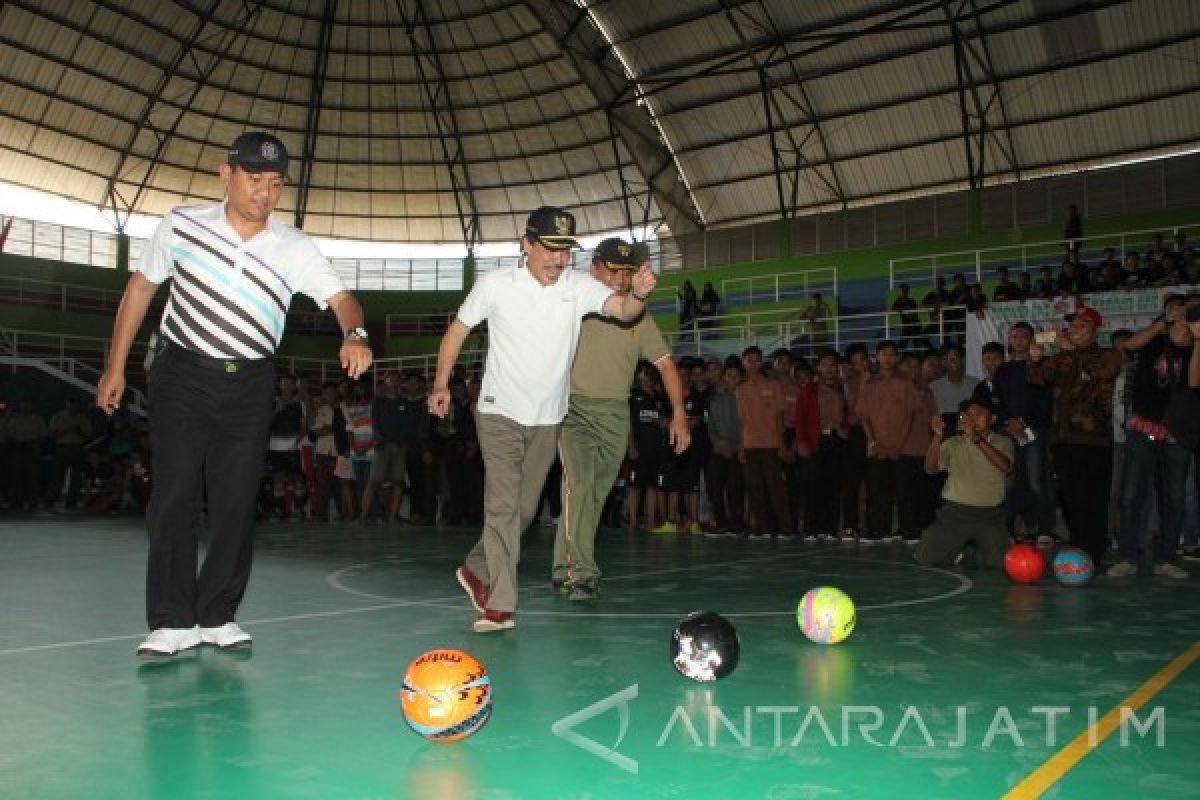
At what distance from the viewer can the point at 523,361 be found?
20.1ft

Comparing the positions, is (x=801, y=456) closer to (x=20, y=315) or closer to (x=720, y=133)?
(x=720, y=133)

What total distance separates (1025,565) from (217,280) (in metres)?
6.42

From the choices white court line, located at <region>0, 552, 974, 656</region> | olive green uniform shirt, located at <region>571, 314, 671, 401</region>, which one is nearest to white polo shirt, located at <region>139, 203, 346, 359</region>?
white court line, located at <region>0, 552, 974, 656</region>

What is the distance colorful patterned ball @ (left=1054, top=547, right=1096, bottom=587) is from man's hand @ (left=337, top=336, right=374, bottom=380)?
229 inches

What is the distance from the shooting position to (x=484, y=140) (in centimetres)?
3891

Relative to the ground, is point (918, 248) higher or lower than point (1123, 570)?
higher

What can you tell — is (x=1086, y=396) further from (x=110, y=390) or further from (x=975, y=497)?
(x=110, y=390)

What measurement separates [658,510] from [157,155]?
29.1 metres

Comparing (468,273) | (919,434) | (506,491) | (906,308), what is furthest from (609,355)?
(468,273)

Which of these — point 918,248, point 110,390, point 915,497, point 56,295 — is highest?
point 918,248

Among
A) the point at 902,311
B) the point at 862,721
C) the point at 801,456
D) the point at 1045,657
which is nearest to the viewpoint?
the point at 862,721

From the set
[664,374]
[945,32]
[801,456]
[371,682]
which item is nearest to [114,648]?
[371,682]

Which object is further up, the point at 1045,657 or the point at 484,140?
the point at 484,140

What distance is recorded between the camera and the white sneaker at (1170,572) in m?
8.57
